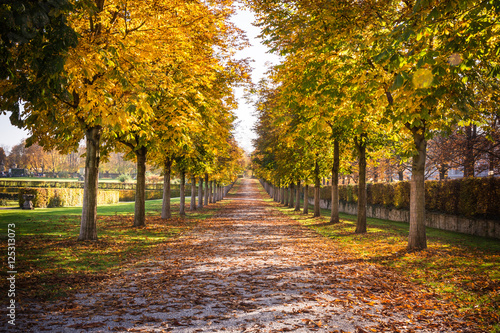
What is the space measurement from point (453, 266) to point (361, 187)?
7287 mm

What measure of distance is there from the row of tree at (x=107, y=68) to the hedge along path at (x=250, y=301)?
11.6ft

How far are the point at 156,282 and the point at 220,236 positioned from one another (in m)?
7.35

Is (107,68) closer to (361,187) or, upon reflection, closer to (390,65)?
(390,65)

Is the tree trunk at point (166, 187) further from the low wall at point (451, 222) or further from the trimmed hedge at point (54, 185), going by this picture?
the trimmed hedge at point (54, 185)


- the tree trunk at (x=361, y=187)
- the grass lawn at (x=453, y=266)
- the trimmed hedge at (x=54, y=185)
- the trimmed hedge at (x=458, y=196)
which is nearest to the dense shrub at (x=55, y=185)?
the trimmed hedge at (x=54, y=185)

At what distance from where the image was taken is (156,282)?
6707 mm

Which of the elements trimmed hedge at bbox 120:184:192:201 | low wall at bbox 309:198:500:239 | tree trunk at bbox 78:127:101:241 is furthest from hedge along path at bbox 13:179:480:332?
trimmed hedge at bbox 120:184:192:201

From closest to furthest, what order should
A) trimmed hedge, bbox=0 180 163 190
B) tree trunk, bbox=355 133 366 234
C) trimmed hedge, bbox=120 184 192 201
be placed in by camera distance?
tree trunk, bbox=355 133 366 234 < trimmed hedge, bbox=120 184 192 201 < trimmed hedge, bbox=0 180 163 190

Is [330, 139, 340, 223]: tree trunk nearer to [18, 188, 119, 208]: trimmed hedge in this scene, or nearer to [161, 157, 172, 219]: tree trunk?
[161, 157, 172, 219]: tree trunk

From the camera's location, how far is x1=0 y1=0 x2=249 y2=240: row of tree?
5.46 m

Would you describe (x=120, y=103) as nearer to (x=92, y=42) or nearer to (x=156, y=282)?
(x=92, y=42)

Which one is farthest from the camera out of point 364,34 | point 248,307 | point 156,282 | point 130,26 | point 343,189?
point 343,189

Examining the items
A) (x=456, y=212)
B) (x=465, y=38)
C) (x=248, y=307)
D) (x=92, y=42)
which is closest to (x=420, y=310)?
(x=248, y=307)

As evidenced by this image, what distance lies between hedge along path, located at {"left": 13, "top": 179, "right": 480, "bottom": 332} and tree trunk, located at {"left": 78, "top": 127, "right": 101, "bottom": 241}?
11.1ft
